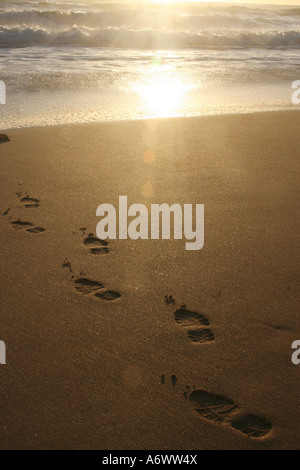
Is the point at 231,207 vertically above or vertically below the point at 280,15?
below

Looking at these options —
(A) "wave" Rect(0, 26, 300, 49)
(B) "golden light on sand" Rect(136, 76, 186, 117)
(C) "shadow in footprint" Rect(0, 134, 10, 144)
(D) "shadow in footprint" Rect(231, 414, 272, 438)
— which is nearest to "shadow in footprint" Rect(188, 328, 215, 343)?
(D) "shadow in footprint" Rect(231, 414, 272, 438)

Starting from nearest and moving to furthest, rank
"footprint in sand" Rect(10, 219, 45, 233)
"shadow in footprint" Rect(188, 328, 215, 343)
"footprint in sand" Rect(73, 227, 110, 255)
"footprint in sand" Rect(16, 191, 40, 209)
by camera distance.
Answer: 1. "shadow in footprint" Rect(188, 328, 215, 343)
2. "footprint in sand" Rect(73, 227, 110, 255)
3. "footprint in sand" Rect(10, 219, 45, 233)
4. "footprint in sand" Rect(16, 191, 40, 209)

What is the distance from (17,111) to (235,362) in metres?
4.69

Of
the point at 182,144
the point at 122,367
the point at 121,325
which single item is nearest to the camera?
the point at 122,367

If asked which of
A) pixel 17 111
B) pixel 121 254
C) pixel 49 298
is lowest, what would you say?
pixel 49 298

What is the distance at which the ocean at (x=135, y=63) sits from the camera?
5.98 m

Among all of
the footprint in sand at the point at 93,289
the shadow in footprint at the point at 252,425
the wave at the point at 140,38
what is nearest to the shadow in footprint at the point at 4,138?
the footprint in sand at the point at 93,289

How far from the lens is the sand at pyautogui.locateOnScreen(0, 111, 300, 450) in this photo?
167 cm

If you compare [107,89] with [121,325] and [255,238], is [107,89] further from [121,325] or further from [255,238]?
[121,325]

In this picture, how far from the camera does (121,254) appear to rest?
263 cm

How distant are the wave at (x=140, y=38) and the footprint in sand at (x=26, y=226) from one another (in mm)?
9740

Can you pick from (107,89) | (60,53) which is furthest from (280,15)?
(107,89)

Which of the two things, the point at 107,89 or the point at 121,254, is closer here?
the point at 121,254

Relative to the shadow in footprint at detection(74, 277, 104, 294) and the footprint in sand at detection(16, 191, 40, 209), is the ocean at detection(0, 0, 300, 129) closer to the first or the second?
the footprint in sand at detection(16, 191, 40, 209)
